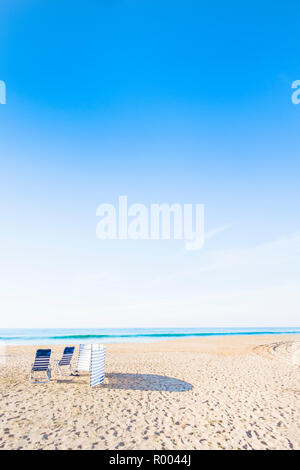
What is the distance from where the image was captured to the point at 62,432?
17.9 ft

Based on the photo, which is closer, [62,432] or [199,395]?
[62,432]

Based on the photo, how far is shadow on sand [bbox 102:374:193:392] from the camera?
885 centimetres

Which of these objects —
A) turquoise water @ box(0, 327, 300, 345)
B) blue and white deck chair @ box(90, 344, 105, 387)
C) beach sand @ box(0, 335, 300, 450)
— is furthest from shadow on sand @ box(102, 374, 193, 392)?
turquoise water @ box(0, 327, 300, 345)

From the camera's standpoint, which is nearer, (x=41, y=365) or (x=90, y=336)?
(x=41, y=365)

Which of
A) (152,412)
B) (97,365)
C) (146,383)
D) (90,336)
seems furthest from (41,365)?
(90,336)

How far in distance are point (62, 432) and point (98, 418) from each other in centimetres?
95

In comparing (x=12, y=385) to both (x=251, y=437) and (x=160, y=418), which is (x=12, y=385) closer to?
(x=160, y=418)

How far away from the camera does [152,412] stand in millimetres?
6621

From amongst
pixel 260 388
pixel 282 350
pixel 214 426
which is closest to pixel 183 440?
pixel 214 426

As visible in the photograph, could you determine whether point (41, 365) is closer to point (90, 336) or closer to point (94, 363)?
point (94, 363)

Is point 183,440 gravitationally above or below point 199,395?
above

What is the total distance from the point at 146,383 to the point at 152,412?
2.99m

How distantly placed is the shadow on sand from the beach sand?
0.10ft
